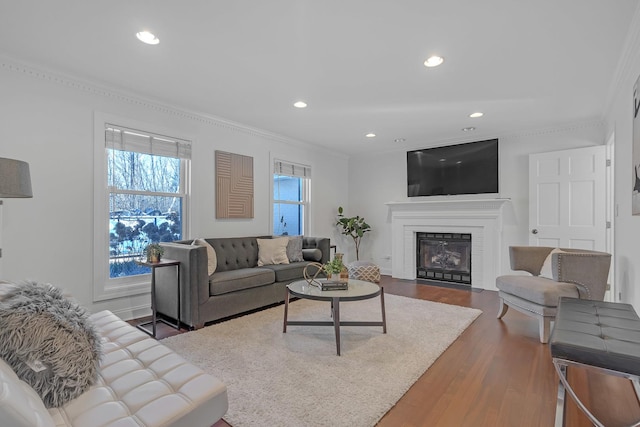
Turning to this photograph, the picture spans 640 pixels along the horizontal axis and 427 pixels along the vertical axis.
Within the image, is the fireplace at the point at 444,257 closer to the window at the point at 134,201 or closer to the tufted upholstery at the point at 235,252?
the tufted upholstery at the point at 235,252

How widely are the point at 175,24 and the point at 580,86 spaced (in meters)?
3.73

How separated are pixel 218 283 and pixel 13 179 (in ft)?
6.26

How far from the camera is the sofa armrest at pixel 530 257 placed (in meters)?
3.49

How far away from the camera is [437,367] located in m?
2.35

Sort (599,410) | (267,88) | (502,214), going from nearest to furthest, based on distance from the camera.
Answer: (599,410), (267,88), (502,214)

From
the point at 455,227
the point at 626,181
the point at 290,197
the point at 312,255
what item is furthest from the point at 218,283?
the point at 455,227

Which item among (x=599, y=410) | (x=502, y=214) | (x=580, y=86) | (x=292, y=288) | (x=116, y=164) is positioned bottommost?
(x=599, y=410)

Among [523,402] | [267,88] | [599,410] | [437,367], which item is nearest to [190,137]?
[267,88]

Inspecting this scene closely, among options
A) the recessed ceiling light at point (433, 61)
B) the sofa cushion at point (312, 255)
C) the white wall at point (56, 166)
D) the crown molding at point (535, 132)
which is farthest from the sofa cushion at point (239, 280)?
the crown molding at point (535, 132)

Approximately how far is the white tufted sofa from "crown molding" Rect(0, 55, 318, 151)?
274cm

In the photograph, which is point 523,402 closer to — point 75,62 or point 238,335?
point 238,335

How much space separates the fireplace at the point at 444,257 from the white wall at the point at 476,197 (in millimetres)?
595

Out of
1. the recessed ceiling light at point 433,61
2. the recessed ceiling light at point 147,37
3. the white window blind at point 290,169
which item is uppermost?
the recessed ceiling light at point 147,37

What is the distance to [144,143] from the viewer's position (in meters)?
3.60
